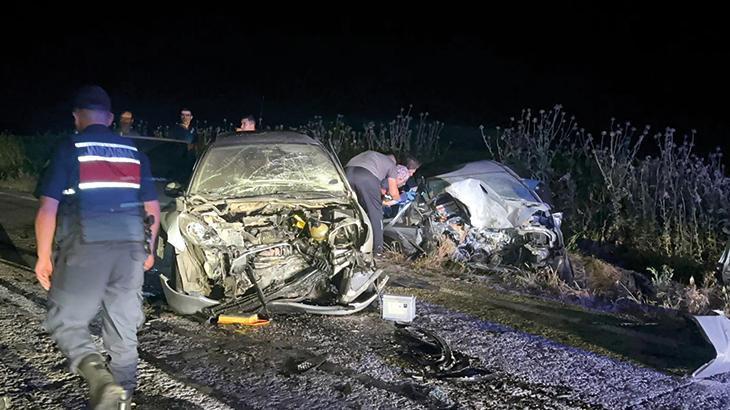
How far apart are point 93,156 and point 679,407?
3705 mm

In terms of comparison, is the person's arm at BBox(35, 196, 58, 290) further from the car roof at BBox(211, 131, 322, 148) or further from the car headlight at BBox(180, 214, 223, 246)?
the car roof at BBox(211, 131, 322, 148)

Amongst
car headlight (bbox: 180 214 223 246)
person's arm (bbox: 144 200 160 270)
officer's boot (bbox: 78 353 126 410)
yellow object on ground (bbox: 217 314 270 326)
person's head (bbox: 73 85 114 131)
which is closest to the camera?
officer's boot (bbox: 78 353 126 410)

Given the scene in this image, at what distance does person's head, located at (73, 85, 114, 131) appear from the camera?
4.02m

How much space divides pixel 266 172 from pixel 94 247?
10.9 ft

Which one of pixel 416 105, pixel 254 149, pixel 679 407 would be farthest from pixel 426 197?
pixel 416 105

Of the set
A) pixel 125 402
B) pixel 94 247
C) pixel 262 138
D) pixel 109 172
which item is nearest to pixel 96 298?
pixel 94 247

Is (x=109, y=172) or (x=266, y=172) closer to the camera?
(x=109, y=172)

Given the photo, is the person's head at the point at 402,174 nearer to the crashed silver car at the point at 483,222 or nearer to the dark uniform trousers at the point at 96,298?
the crashed silver car at the point at 483,222

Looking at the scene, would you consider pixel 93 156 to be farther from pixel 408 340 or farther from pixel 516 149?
pixel 516 149

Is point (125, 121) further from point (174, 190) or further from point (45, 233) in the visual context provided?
point (45, 233)

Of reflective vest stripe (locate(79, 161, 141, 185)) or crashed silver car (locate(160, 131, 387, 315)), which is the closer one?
reflective vest stripe (locate(79, 161, 141, 185))

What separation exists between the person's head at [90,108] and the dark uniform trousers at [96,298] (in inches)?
24.9

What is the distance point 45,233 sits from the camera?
3.87 meters

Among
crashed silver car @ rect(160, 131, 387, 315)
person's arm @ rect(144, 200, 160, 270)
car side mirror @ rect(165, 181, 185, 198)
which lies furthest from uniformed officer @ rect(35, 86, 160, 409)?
car side mirror @ rect(165, 181, 185, 198)
